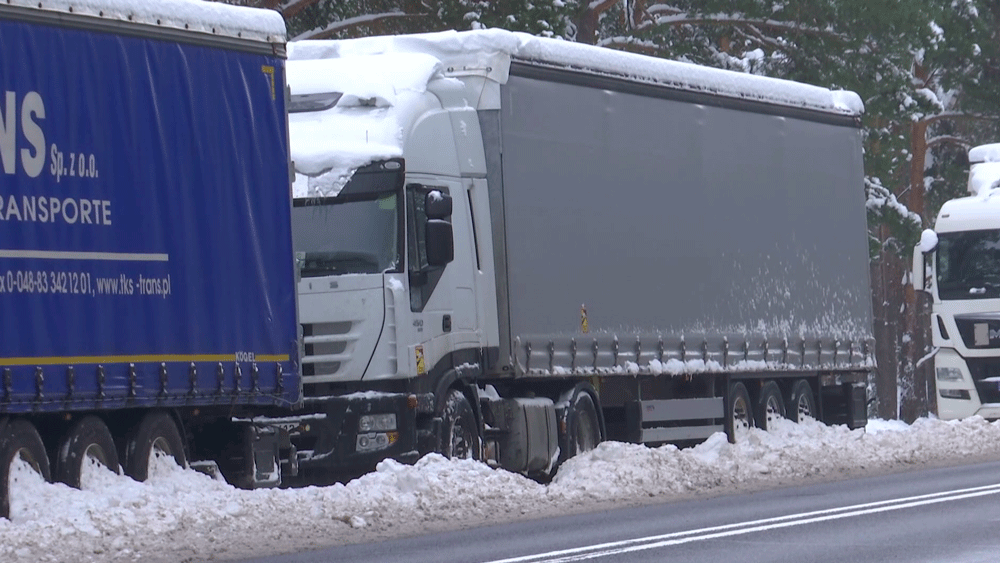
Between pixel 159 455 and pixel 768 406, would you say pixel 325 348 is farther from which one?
pixel 768 406

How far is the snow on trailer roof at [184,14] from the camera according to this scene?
13.1 metres

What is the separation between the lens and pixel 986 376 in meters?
26.1

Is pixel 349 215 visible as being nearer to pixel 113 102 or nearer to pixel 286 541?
pixel 113 102

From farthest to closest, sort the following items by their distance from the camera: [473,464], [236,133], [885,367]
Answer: [885,367]
[473,464]
[236,133]

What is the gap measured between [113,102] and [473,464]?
462cm

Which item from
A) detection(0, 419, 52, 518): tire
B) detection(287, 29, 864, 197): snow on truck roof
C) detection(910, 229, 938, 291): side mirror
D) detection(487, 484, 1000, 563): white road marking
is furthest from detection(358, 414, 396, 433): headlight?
detection(910, 229, 938, 291): side mirror

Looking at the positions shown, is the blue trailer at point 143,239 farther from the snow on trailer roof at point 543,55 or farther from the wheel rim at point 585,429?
the wheel rim at point 585,429

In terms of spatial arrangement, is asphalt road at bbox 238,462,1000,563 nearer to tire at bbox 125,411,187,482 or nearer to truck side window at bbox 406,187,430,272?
tire at bbox 125,411,187,482

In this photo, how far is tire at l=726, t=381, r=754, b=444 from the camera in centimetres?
2122

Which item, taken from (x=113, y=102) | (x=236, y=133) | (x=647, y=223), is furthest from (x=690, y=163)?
(x=113, y=102)

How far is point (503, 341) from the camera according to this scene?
57.2 feet

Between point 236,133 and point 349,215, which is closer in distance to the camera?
point 236,133

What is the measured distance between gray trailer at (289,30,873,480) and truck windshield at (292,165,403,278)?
0.06ft

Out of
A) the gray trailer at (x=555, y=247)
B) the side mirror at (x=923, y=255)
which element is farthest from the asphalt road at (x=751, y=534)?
the side mirror at (x=923, y=255)
